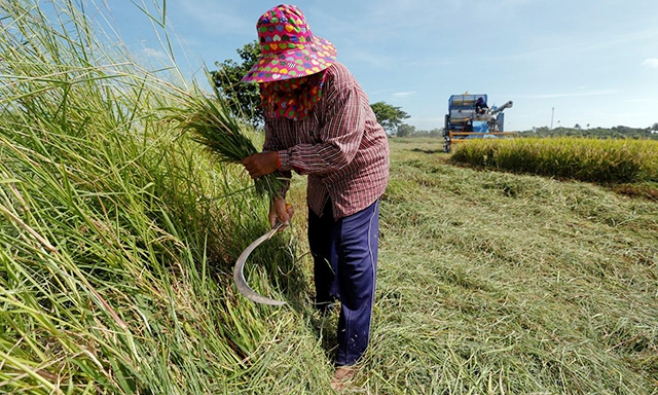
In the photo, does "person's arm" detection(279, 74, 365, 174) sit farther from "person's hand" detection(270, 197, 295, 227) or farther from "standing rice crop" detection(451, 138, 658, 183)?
"standing rice crop" detection(451, 138, 658, 183)

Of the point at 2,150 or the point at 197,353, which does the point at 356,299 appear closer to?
the point at 197,353

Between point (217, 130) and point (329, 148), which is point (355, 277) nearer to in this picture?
point (329, 148)

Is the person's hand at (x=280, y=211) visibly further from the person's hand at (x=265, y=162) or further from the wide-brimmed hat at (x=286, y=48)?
the wide-brimmed hat at (x=286, y=48)

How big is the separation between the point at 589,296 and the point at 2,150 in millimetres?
3012

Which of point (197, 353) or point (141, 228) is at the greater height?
point (141, 228)

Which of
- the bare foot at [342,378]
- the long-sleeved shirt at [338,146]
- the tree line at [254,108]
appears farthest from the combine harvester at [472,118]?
the bare foot at [342,378]

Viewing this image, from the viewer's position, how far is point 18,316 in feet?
2.34

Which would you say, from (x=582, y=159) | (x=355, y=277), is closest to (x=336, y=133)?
(x=355, y=277)

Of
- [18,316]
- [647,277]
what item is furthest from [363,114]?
[647,277]

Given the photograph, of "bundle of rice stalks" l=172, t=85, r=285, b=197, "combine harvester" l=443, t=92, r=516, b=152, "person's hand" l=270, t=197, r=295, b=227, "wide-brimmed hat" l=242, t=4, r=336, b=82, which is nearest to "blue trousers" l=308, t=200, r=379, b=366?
"person's hand" l=270, t=197, r=295, b=227

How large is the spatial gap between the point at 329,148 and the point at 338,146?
0.04 meters

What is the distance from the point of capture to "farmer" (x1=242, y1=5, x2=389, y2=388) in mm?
1153

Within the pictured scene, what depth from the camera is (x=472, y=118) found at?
12.5m

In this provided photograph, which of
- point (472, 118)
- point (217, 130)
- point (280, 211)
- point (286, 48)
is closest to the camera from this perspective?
point (286, 48)
